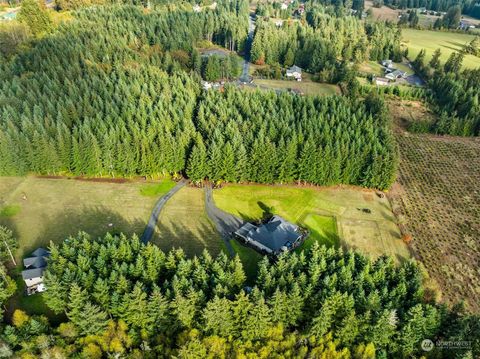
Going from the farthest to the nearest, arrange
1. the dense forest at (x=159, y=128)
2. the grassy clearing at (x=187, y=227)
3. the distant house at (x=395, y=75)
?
the distant house at (x=395, y=75) < the dense forest at (x=159, y=128) < the grassy clearing at (x=187, y=227)

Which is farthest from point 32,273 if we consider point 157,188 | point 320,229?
point 320,229

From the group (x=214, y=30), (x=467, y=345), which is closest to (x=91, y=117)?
(x=467, y=345)

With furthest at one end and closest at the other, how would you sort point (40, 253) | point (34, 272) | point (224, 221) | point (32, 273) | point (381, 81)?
point (381, 81), point (224, 221), point (40, 253), point (34, 272), point (32, 273)

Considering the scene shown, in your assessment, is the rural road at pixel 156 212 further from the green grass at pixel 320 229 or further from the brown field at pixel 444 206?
the brown field at pixel 444 206

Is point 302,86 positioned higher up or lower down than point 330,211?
higher up

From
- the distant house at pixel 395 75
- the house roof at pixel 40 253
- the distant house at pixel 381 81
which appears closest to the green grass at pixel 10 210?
the house roof at pixel 40 253

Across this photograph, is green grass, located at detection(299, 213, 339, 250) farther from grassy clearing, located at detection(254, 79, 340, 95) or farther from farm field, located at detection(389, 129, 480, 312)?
grassy clearing, located at detection(254, 79, 340, 95)

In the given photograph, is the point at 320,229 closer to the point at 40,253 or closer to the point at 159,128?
the point at 159,128
